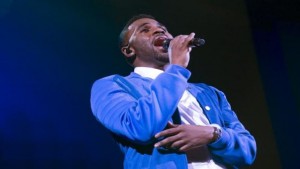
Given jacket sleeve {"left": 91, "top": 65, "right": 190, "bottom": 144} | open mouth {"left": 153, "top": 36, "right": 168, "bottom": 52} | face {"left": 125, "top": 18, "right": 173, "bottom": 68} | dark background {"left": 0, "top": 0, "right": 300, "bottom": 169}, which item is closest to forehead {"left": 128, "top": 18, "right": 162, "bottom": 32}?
face {"left": 125, "top": 18, "right": 173, "bottom": 68}

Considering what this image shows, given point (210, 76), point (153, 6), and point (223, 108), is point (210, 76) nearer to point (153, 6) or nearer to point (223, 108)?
point (153, 6)

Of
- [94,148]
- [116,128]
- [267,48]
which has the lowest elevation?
[94,148]

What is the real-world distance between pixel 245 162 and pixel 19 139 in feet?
4.78

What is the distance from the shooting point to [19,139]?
2.24 metres

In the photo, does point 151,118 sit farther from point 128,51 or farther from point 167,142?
point 128,51

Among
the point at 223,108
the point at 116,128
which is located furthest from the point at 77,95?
the point at 116,128

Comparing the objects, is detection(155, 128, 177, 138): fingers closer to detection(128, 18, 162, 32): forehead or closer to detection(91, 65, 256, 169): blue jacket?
detection(91, 65, 256, 169): blue jacket

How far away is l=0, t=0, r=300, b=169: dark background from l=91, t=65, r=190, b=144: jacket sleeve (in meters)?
1.24

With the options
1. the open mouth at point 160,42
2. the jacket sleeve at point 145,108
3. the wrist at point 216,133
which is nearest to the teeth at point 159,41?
the open mouth at point 160,42

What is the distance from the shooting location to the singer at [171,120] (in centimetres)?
106

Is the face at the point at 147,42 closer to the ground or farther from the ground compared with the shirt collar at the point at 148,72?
farther from the ground

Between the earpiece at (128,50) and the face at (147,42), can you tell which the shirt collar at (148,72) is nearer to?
the face at (147,42)

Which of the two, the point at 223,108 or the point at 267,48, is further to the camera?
the point at 267,48

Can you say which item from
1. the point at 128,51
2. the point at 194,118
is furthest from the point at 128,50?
the point at 194,118
